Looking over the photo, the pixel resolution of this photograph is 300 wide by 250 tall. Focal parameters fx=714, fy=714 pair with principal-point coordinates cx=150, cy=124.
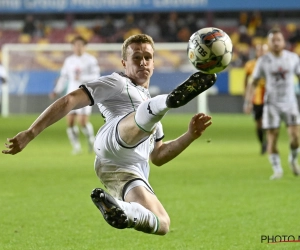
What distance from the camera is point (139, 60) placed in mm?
5402

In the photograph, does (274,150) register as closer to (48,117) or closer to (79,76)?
(79,76)

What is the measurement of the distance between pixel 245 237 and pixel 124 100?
2.14 m

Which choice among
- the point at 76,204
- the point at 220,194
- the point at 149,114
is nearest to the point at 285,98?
the point at 220,194

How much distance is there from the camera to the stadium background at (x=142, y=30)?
26.2 metres

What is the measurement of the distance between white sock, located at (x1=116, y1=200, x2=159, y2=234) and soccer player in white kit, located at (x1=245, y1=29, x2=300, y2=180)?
20.8ft

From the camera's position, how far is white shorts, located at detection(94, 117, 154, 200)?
527 cm

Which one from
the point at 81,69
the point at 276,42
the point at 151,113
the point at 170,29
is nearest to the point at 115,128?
the point at 151,113

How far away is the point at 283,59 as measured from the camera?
11227 mm

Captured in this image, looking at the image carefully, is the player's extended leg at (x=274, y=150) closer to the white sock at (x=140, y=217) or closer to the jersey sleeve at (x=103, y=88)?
the jersey sleeve at (x=103, y=88)

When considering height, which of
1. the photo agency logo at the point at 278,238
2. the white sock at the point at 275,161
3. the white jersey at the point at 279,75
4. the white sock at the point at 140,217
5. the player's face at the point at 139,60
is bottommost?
the white sock at the point at 275,161

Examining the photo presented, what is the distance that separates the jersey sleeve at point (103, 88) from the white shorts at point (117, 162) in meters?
0.23

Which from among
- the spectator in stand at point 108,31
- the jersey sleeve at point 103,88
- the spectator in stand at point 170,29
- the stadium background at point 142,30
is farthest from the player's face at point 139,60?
the spectator in stand at point 108,31

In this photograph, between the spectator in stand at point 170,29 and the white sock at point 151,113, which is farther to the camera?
the spectator in stand at point 170,29

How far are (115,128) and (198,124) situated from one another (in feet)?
2.02
